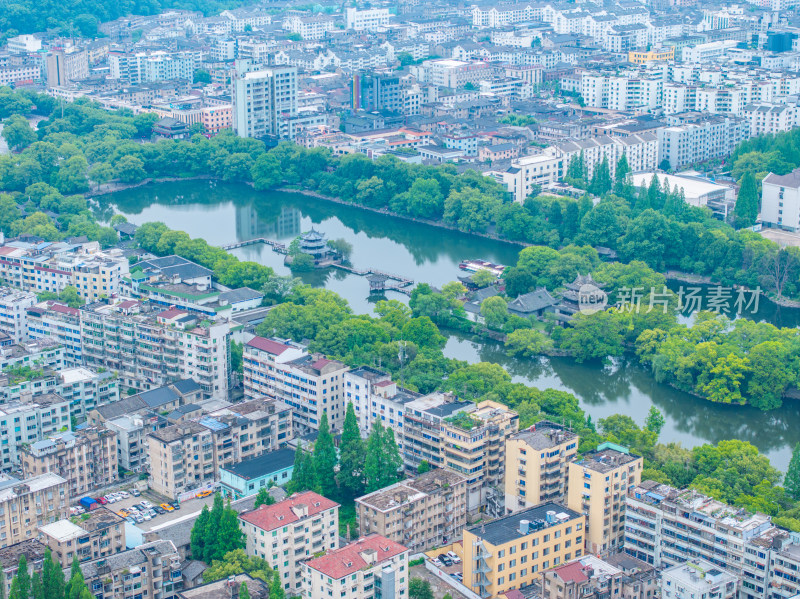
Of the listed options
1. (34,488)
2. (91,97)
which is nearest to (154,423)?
(34,488)

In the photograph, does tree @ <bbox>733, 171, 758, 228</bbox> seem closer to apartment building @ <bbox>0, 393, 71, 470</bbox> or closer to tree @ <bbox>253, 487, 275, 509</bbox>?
apartment building @ <bbox>0, 393, 71, 470</bbox>

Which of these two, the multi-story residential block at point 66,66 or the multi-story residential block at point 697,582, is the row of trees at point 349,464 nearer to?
the multi-story residential block at point 697,582

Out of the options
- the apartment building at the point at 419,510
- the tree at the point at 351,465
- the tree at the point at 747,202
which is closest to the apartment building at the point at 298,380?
the tree at the point at 351,465

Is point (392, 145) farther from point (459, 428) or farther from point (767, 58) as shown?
point (459, 428)

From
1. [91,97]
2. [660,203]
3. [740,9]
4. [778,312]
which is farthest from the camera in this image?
[740,9]

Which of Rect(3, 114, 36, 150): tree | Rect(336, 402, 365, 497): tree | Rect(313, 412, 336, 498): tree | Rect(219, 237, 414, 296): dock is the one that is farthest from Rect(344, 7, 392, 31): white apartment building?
Rect(313, 412, 336, 498): tree

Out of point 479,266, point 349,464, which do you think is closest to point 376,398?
point 349,464

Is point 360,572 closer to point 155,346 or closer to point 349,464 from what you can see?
point 349,464
